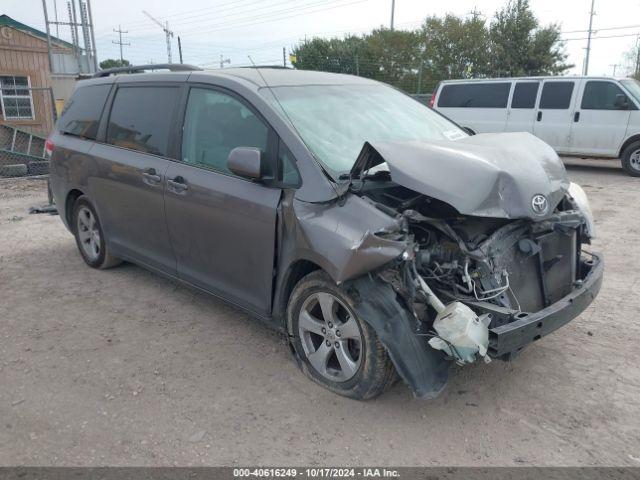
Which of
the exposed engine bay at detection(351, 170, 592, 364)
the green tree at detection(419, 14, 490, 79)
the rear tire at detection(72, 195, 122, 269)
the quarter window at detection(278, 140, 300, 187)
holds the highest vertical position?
the green tree at detection(419, 14, 490, 79)

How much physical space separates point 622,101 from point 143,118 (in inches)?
403

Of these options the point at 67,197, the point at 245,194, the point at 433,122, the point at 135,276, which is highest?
the point at 433,122

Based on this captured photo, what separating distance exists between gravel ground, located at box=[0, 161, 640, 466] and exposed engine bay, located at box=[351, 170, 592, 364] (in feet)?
1.64

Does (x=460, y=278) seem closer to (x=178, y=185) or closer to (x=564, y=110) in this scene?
(x=178, y=185)

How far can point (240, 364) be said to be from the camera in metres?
3.68

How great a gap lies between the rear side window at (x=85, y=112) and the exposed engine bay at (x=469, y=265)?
312cm

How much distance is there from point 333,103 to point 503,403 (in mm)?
2259

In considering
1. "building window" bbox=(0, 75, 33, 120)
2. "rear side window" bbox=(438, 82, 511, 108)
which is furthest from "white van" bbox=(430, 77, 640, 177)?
"building window" bbox=(0, 75, 33, 120)

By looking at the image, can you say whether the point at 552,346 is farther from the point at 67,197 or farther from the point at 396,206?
the point at 67,197

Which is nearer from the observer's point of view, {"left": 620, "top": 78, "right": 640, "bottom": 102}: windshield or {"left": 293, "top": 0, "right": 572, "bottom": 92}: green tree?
{"left": 620, "top": 78, "right": 640, "bottom": 102}: windshield

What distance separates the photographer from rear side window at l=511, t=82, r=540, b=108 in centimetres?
1229

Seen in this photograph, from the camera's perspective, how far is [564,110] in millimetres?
11898

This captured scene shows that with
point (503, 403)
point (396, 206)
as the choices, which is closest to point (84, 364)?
point (396, 206)

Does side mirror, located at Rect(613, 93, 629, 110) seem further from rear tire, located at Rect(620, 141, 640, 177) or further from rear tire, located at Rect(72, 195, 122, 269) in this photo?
rear tire, located at Rect(72, 195, 122, 269)
